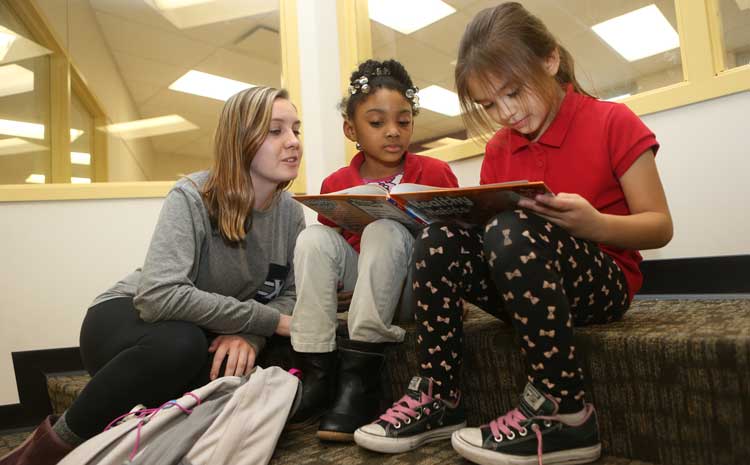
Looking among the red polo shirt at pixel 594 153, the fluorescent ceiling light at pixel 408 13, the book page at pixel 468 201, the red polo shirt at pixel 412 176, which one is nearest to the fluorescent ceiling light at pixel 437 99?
the fluorescent ceiling light at pixel 408 13

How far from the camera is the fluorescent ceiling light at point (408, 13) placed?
6.75 ft

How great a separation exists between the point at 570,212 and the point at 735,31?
0.92 meters

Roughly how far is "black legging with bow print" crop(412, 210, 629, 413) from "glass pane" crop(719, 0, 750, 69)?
0.78m

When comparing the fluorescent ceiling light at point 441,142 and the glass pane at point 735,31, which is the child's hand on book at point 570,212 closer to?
the glass pane at point 735,31

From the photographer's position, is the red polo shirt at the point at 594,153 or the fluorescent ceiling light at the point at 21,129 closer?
the red polo shirt at the point at 594,153

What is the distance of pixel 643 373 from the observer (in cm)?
73

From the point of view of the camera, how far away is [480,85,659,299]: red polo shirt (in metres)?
0.85

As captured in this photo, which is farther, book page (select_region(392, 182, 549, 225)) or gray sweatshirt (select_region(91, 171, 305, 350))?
gray sweatshirt (select_region(91, 171, 305, 350))

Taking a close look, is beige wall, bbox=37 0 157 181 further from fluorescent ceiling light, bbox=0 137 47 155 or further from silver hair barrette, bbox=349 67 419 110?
silver hair barrette, bbox=349 67 419 110

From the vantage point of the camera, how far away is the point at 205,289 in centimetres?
110

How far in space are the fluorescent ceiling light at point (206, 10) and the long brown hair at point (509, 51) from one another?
4.40 ft

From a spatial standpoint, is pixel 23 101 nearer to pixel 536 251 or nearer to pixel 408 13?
pixel 408 13

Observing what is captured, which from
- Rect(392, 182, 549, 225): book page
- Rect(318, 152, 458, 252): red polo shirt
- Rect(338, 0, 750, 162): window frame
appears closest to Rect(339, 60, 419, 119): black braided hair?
Rect(318, 152, 458, 252): red polo shirt

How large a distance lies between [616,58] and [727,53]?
41 centimetres
